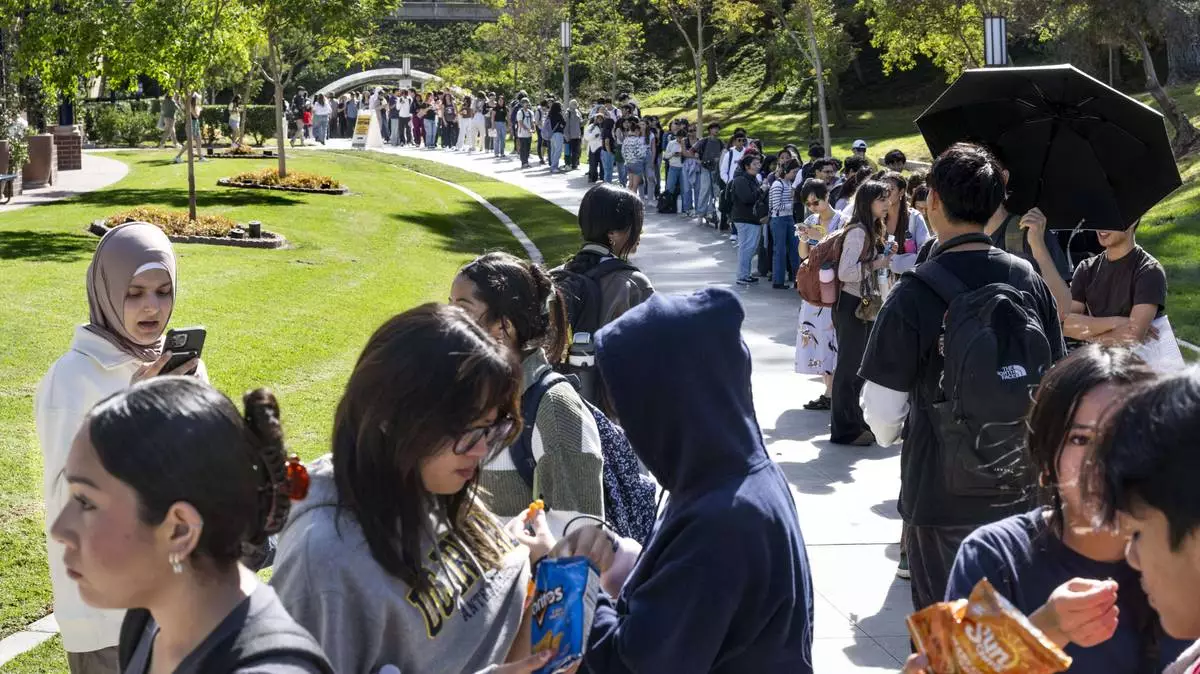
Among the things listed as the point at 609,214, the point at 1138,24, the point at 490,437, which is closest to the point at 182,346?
the point at 490,437

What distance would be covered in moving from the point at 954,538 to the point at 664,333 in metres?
2.46

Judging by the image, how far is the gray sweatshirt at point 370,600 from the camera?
2.57 meters

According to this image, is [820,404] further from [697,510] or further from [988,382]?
[697,510]

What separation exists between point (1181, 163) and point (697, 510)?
2528 cm

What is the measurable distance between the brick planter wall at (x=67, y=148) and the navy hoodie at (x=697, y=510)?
30951 millimetres

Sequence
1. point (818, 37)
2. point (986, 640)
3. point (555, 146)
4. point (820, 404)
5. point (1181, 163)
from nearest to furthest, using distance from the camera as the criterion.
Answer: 1. point (986, 640)
2. point (820, 404)
3. point (1181, 163)
4. point (555, 146)
5. point (818, 37)

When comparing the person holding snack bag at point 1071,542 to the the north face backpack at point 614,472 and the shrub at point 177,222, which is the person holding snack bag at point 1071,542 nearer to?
the the north face backpack at point 614,472

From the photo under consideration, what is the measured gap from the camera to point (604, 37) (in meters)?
51.8

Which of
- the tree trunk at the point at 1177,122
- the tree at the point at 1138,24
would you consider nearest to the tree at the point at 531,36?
the tree at the point at 1138,24

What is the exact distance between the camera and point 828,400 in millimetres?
12031

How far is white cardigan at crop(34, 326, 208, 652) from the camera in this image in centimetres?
416

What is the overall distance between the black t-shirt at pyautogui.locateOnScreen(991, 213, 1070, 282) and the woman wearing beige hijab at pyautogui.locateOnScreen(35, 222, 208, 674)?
4.11m

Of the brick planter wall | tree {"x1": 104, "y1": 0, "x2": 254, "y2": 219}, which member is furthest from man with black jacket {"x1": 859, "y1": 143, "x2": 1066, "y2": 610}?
the brick planter wall

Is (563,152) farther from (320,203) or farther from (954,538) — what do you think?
(954,538)
